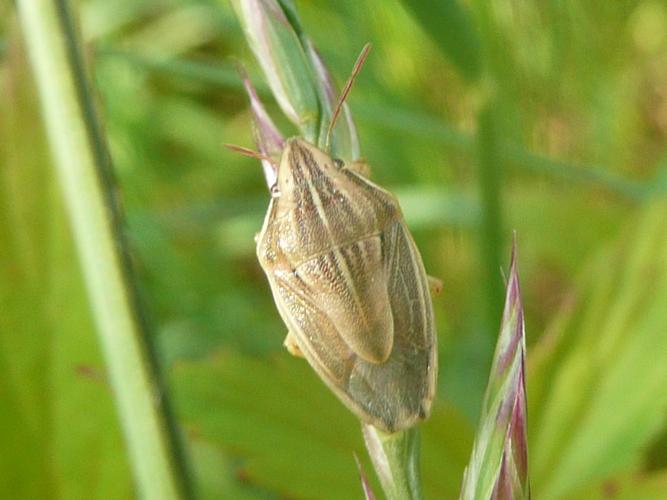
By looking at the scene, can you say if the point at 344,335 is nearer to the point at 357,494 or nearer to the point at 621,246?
the point at 357,494

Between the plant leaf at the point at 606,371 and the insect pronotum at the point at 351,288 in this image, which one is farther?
the plant leaf at the point at 606,371

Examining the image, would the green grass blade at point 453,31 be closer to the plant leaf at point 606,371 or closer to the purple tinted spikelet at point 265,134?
the purple tinted spikelet at point 265,134

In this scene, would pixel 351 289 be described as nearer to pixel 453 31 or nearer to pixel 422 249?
pixel 453 31

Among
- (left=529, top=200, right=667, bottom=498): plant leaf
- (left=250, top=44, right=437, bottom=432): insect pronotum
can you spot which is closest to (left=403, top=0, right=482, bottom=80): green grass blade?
(left=250, top=44, right=437, bottom=432): insect pronotum

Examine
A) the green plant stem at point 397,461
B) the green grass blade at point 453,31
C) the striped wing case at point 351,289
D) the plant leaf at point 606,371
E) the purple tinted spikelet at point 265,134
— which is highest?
the green grass blade at point 453,31

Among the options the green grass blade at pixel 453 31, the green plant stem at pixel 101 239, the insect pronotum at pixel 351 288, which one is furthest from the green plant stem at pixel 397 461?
the green grass blade at pixel 453 31
